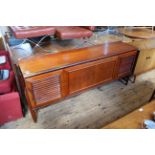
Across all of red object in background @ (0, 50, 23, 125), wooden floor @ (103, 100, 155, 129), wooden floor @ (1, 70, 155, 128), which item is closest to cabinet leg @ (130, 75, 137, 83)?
wooden floor @ (1, 70, 155, 128)

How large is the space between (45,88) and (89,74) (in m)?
0.52

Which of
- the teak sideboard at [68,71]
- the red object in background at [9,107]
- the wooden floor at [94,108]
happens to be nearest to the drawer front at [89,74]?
the teak sideboard at [68,71]

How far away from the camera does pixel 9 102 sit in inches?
53.8

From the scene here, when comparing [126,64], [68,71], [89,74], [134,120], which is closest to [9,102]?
[68,71]

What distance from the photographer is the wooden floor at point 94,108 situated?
1.54 m

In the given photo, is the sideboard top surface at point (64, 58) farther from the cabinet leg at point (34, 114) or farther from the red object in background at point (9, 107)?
the cabinet leg at point (34, 114)

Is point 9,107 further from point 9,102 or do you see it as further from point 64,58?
point 64,58

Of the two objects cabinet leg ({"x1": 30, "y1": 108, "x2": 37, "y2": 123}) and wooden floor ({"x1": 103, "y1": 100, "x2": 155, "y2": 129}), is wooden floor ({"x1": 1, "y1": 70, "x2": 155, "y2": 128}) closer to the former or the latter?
cabinet leg ({"x1": 30, "y1": 108, "x2": 37, "y2": 123})

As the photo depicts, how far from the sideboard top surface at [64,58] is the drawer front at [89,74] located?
0.06 meters

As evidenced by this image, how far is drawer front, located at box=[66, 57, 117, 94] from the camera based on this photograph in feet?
4.86
